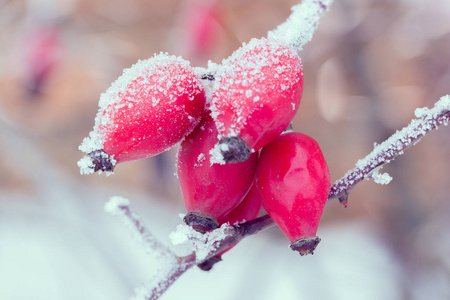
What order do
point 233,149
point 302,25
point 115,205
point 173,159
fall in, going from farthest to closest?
1. point 173,159
2. point 115,205
3. point 302,25
4. point 233,149

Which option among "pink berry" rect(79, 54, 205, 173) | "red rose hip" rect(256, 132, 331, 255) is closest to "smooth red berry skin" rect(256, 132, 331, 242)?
"red rose hip" rect(256, 132, 331, 255)

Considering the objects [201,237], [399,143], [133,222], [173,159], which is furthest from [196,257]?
[173,159]

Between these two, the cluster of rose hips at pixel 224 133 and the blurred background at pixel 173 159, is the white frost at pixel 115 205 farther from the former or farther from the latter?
the blurred background at pixel 173 159

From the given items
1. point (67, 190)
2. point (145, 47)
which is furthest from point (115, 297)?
point (145, 47)

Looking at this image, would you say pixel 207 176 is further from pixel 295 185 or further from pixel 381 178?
pixel 381 178

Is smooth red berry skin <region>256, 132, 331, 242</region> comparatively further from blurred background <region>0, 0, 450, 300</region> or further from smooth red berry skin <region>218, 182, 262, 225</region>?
blurred background <region>0, 0, 450, 300</region>
